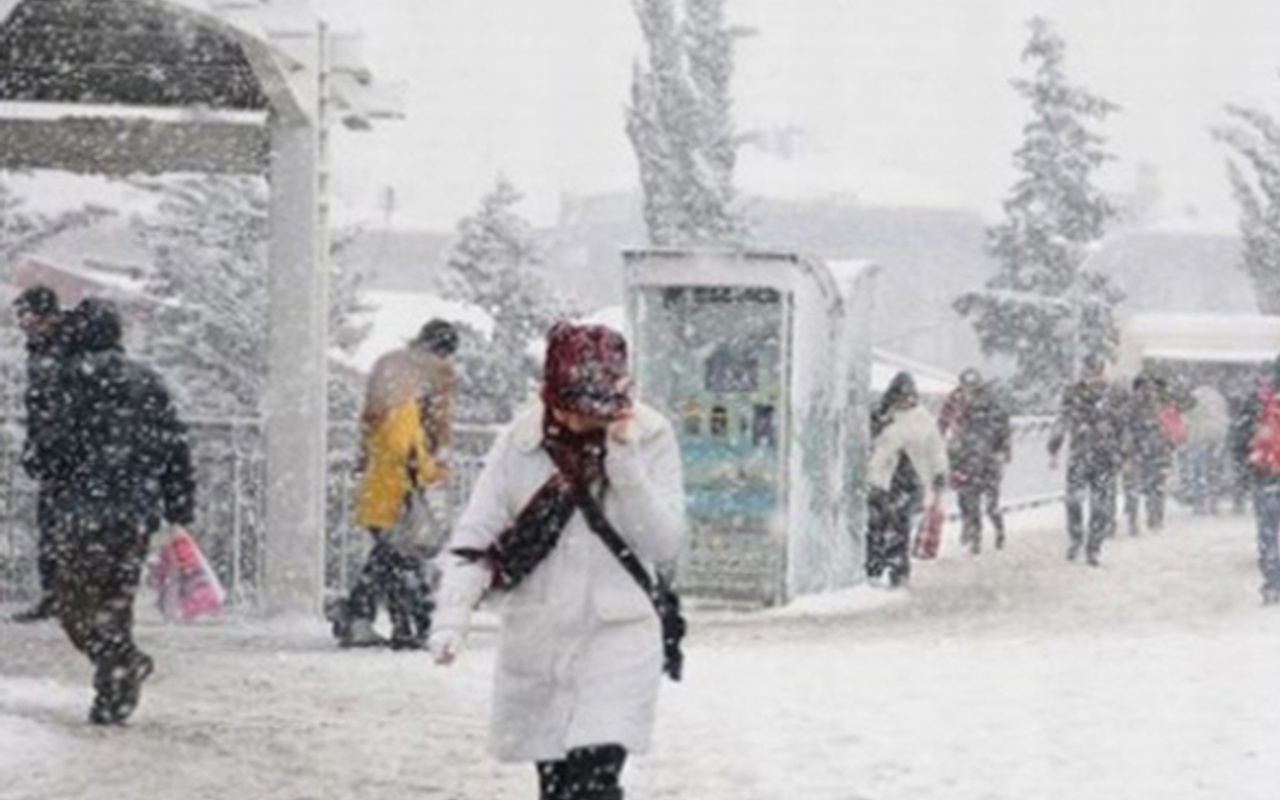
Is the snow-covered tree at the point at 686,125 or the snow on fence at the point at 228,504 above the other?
the snow-covered tree at the point at 686,125

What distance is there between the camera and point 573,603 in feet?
19.9

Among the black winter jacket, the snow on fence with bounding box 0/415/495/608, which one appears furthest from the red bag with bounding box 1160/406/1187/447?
the black winter jacket

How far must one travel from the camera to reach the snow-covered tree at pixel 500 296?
148 feet

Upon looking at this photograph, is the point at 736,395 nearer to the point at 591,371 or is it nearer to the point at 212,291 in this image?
the point at 591,371

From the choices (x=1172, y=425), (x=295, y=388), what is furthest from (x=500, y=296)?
(x=295, y=388)

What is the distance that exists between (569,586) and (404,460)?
6.71 m

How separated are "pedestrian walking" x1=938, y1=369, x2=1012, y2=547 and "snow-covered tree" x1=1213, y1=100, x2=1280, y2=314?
41.4 m

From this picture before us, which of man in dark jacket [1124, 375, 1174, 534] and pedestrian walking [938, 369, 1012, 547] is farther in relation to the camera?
man in dark jacket [1124, 375, 1174, 534]

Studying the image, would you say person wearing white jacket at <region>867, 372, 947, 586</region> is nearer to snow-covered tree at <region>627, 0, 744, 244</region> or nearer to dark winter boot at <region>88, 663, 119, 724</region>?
dark winter boot at <region>88, 663, 119, 724</region>

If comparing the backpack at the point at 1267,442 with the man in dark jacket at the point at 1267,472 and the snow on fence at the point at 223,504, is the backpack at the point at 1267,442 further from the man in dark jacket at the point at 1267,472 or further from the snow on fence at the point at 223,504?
the snow on fence at the point at 223,504

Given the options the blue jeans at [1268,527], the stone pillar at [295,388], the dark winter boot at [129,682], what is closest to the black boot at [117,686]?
the dark winter boot at [129,682]

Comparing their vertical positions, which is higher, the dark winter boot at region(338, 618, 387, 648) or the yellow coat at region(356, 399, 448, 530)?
the yellow coat at region(356, 399, 448, 530)

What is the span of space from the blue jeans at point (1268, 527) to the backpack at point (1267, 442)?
0.15m

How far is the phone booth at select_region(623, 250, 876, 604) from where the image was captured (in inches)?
683
